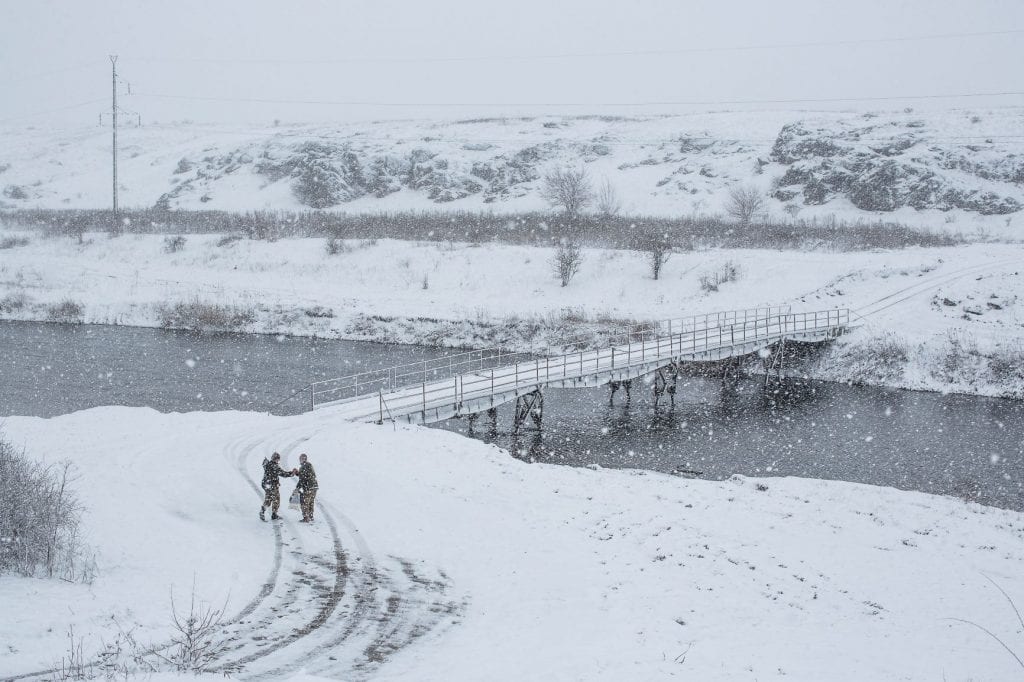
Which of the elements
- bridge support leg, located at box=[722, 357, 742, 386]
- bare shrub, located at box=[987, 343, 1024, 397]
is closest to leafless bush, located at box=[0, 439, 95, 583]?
bridge support leg, located at box=[722, 357, 742, 386]

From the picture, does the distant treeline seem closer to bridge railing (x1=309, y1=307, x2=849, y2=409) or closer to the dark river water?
bridge railing (x1=309, y1=307, x2=849, y2=409)

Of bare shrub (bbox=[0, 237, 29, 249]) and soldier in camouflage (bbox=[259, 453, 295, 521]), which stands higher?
bare shrub (bbox=[0, 237, 29, 249])

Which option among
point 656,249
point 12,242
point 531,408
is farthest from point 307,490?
point 12,242

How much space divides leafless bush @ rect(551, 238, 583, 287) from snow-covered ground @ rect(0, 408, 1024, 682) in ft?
113

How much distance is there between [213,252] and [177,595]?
5978 cm

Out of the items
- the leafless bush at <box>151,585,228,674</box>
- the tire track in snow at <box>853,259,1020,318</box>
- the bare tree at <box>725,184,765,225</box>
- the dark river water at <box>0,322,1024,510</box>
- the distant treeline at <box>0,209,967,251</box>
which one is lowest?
the dark river water at <box>0,322,1024,510</box>

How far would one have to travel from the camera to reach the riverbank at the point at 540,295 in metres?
41.3

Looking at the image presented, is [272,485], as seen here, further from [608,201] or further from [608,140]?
[608,140]

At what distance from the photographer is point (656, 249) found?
5572 centimetres

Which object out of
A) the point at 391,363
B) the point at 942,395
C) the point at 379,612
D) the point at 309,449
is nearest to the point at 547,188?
the point at 391,363

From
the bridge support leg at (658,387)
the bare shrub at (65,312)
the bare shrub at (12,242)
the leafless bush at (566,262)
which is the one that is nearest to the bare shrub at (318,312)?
the bare shrub at (65,312)

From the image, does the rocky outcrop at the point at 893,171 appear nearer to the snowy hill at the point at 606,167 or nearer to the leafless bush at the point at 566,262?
the snowy hill at the point at 606,167

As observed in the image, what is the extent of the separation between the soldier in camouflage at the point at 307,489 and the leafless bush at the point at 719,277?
41.6 m

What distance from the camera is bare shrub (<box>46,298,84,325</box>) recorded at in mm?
51219
